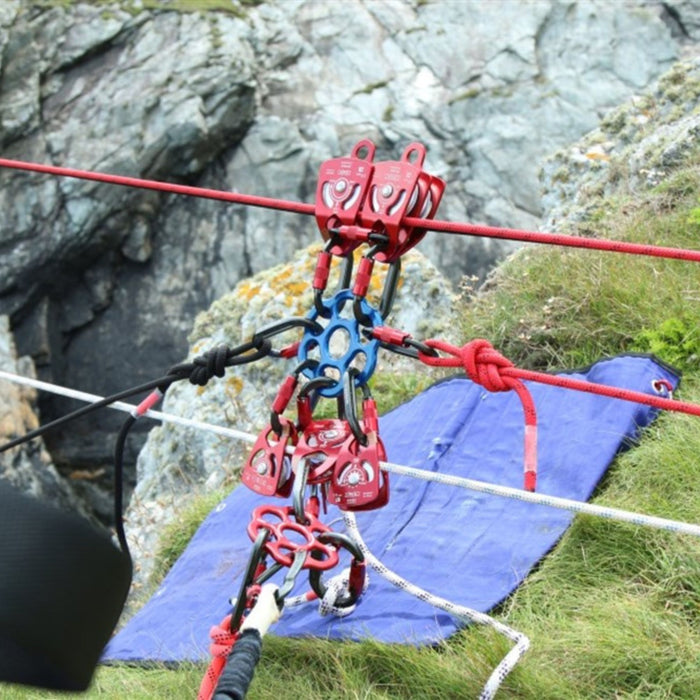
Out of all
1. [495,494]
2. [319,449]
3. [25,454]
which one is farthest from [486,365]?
[25,454]

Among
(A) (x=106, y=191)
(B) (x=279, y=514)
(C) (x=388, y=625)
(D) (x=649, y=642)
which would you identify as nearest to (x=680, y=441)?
(D) (x=649, y=642)

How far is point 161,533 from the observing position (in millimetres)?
3420

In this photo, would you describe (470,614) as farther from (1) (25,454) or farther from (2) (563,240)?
(1) (25,454)

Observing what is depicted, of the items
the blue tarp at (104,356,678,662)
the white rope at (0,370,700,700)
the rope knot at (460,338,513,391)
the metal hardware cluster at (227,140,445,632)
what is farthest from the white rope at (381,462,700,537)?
the blue tarp at (104,356,678,662)

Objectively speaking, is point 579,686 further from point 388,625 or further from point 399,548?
point 399,548

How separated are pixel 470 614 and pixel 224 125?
1166cm

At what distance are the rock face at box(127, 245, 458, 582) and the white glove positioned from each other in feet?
6.12

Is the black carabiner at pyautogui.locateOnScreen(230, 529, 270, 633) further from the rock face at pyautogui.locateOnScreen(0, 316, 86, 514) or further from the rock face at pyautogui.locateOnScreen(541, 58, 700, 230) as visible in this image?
the rock face at pyautogui.locateOnScreen(0, 316, 86, 514)

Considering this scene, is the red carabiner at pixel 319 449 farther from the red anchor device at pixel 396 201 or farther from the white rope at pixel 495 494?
the red anchor device at pixel 396 201

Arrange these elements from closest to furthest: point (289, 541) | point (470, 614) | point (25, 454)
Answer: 1. point (289, 541)
2. point (470, 614)
3. point (25, 454)

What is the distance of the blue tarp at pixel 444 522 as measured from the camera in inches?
87.9

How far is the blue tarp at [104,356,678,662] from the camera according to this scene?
87.9 inches

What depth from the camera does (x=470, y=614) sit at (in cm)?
204

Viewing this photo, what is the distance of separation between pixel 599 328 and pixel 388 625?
1.41 m
